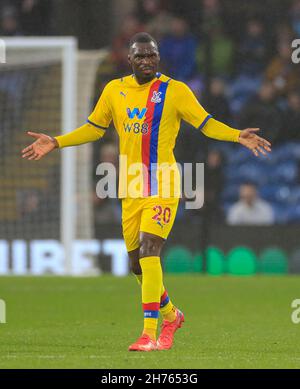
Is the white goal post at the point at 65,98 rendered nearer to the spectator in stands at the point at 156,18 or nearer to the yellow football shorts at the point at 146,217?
the spectator in stands at the point at 156,18

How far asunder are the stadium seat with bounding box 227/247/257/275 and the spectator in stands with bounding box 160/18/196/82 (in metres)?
2.58

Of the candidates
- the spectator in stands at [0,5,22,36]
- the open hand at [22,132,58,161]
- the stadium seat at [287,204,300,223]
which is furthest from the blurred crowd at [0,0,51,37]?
the open hand at [22,132,58,161]

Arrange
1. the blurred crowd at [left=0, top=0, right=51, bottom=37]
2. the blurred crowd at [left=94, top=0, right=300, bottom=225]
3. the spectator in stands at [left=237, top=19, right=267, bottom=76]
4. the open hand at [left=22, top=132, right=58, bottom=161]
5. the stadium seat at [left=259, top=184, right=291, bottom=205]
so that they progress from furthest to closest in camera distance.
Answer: the blurred crowd at [left=0, top=0, right=51, bottom=37]
the spectator in stands at [left=237, top=19, right=267, bottom=76]
the stadium seat at [left=259, top=184, right=291, bottom=205]
the blurred crowd at [left=94, top=0, right=300, bottom=225]
the open hand at [left=22, top=132, right=58, bottom=161]

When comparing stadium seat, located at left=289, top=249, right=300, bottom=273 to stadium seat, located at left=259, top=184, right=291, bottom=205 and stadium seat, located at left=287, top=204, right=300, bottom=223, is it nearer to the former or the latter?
stadium seat, located at left=287, top=204, right=300, bottom=223

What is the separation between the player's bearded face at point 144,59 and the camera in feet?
26.3

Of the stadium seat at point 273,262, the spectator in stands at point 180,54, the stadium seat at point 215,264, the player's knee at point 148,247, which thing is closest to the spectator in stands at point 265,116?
the spectator in stands at point 180,54

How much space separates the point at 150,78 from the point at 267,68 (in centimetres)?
888

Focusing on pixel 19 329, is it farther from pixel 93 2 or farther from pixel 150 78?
pixel 93 2

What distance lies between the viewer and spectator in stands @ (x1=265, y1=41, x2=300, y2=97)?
1652 cm

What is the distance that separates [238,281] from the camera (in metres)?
14.7

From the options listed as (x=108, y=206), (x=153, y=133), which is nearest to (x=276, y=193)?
(x=108, y=206)
